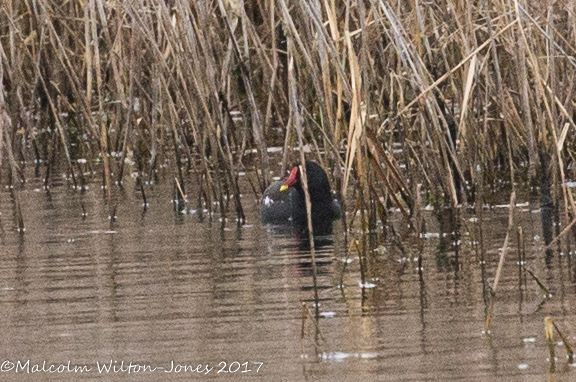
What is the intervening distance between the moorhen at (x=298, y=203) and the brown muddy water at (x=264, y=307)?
446 millimetres

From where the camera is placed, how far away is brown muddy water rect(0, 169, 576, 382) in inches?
173

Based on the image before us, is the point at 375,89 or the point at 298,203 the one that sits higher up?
the point at 375,89

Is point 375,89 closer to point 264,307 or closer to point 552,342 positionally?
point 264,307

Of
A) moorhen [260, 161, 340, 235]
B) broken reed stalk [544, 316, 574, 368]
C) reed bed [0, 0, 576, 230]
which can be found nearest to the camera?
broken reed stalk [544, 316, 574, 368]

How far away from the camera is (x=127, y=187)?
991cm

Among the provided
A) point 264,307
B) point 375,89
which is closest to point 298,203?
point 375,89

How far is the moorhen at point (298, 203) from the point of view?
8.57 meters

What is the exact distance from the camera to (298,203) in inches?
357

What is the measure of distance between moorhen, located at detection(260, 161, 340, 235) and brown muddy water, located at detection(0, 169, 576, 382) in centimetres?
45

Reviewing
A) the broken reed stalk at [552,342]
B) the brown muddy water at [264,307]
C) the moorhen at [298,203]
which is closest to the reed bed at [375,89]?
the moorhen at [298,203]

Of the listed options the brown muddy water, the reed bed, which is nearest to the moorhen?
the reed bed

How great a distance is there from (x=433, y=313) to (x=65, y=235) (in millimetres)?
3242

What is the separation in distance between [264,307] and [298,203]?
366 cm

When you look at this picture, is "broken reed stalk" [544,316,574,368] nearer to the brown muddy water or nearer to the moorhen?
the brown muddy water
